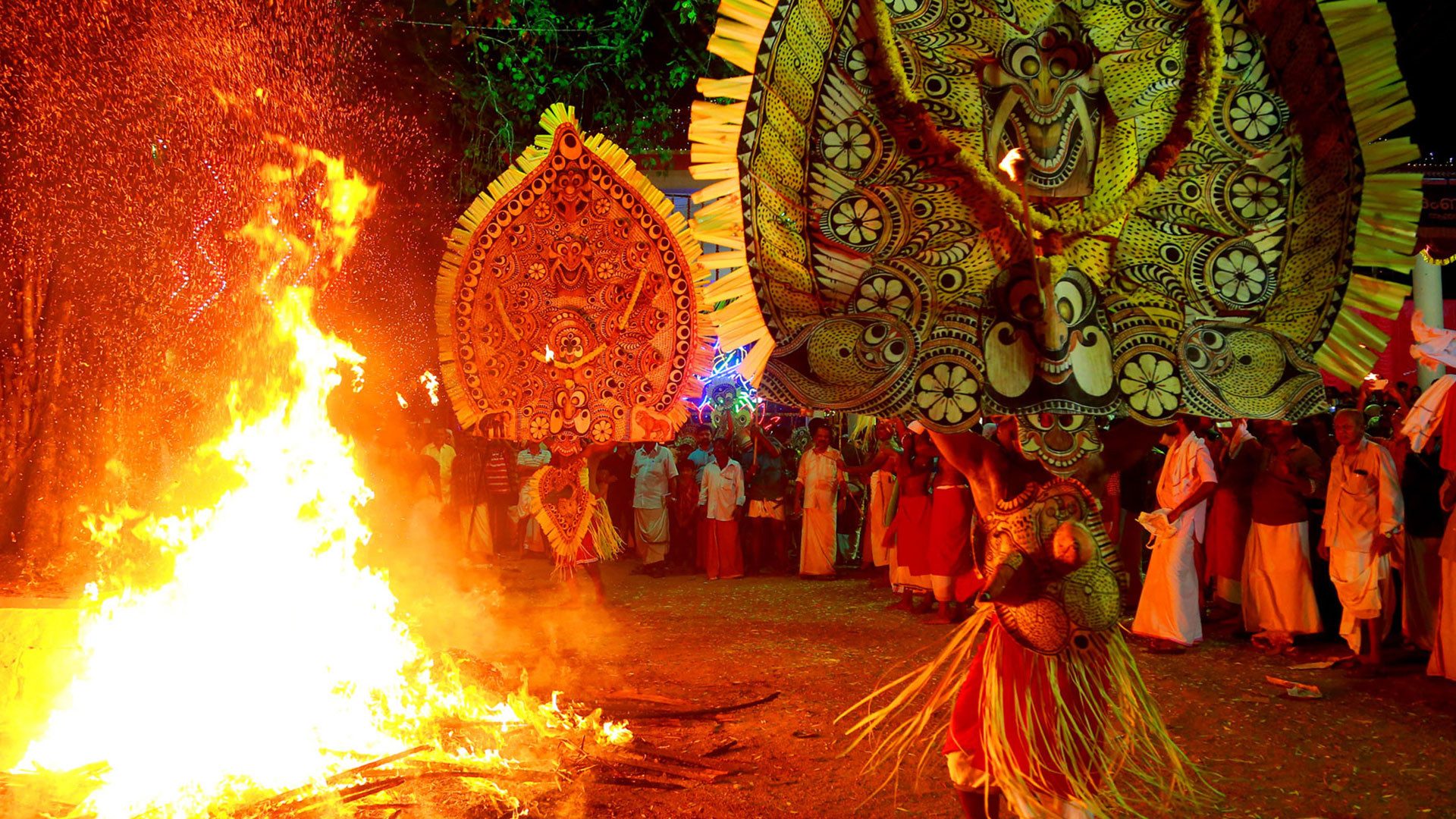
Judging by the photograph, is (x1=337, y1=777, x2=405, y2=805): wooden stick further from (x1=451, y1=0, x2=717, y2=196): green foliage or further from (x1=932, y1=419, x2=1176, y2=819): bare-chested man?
(x1=451, y1=0, x2=717, y2=196): green foliage

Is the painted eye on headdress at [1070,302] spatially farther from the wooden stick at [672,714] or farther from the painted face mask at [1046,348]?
the wooden stick at [672,714]

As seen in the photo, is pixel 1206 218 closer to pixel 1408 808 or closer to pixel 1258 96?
pixel 1258 96

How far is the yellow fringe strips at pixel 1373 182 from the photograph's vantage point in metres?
3.17

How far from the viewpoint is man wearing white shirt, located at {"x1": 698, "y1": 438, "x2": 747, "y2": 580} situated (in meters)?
12.7

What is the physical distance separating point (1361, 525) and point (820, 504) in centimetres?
640

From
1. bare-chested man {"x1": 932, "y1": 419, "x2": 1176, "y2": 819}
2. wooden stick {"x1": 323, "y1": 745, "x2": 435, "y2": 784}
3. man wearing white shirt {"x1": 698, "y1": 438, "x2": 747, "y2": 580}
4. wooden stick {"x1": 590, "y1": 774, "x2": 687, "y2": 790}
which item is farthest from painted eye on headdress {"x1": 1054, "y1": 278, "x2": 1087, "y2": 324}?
man wearing white shirt {"x1": 698, "y1": 438, "x2": 747, "y2": 580}

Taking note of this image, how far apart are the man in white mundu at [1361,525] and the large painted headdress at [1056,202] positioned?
4242mm

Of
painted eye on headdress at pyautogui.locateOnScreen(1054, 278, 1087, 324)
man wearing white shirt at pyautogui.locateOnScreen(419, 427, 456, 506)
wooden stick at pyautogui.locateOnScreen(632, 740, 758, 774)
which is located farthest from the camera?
man wearing white shirt at pyautogui.locateOnScreen(419, 427, 456, 506)

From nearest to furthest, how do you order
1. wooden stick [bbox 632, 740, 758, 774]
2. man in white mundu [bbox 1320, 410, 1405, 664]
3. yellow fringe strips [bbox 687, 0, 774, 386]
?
yellow fringe strips [bbox 687, 0, 774, 386], wooden stick [bbox 632, 740, 758, 774], man in white mundu [bbox 1320, 410, 1405, 664]

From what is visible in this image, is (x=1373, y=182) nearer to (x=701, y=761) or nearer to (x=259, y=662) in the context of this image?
(x=701, y=761)

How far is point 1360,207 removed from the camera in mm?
3227

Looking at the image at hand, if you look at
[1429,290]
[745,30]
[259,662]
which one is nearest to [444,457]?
[259,662]

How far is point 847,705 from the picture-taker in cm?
638

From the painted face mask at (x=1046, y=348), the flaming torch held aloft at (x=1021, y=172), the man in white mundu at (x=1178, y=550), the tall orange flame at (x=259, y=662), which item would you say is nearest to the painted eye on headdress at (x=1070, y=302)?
the painted face mask at (x=1046, y=348)
